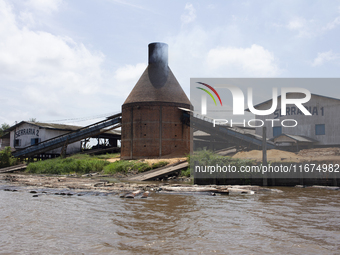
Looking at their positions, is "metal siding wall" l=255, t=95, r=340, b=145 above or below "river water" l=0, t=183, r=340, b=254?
above

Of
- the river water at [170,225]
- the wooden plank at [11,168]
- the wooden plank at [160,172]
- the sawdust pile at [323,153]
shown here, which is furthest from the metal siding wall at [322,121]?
the wooden plank at [11,168]

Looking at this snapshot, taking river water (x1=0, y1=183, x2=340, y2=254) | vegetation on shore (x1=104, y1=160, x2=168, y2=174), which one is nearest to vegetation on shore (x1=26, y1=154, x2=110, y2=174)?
vegetation on shore (x1=104, y1=160, x2=168, y2=174)

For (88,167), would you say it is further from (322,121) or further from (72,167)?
(322,121)

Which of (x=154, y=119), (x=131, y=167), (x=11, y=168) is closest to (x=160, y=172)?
(x=131, y=167)

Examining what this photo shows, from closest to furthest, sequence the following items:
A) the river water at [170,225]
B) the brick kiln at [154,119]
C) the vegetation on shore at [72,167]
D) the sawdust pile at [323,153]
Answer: the river water at [170,225] < the sawdust pile at [323,153] < the vegetation on shore at [72,167] < the brick kiln at [154,119]

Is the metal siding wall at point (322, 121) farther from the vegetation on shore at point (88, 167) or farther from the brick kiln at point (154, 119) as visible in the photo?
the vegetation on shore at point (88, 167)

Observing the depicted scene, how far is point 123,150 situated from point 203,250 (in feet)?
Result: 97.6

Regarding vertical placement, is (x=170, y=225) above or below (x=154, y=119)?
below

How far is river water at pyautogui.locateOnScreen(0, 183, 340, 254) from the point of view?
21.0ft

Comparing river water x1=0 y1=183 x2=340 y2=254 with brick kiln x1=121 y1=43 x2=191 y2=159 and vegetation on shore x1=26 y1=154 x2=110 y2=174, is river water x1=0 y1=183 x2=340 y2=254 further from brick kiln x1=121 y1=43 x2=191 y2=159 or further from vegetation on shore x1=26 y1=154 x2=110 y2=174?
brick kiln x1=121 y1=43 x2=191 y2=159

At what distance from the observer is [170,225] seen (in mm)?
8289

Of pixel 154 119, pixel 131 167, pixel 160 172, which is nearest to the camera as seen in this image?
pixel 160 172

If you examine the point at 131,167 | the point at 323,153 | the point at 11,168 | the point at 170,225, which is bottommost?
the point at 170,225

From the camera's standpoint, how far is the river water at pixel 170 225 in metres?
6.41
